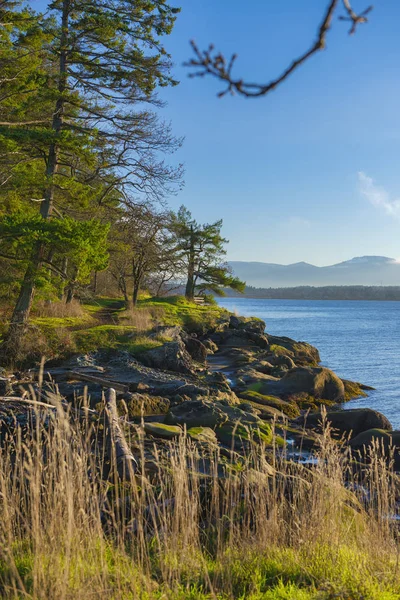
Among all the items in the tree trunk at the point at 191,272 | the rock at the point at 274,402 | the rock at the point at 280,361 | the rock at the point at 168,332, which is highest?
the tree trunk at the point at 191,272

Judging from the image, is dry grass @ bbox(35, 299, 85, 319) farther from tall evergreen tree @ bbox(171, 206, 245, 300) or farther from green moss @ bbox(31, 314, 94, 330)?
tall evergreen tree @ bbox(171, 206, 245, 300)

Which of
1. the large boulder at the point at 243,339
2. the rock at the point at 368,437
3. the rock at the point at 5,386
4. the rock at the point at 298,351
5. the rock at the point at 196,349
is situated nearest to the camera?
the rock at the point at 5,386

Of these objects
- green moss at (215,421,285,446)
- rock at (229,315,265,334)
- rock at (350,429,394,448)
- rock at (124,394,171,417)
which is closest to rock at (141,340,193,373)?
rock at (124,394,171,417)

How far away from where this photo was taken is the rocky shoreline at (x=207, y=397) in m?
9.28

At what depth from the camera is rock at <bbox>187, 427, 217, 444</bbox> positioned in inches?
347

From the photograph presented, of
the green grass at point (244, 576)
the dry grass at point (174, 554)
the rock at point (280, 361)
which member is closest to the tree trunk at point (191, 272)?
the rock at point (280, 361)

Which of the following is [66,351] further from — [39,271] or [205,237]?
[205,237]

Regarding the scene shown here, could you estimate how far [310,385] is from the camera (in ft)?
56.6

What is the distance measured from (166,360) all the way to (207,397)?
4856 millimetres

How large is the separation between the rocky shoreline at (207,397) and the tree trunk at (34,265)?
4.29 feet

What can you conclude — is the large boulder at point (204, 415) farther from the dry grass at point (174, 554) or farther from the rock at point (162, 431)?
the dry grass at point (174, 554)

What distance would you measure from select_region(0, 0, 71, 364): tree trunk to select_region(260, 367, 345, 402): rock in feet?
24.7

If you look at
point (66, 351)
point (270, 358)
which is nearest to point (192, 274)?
point (270, 358)

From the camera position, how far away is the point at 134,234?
29.7 metres
